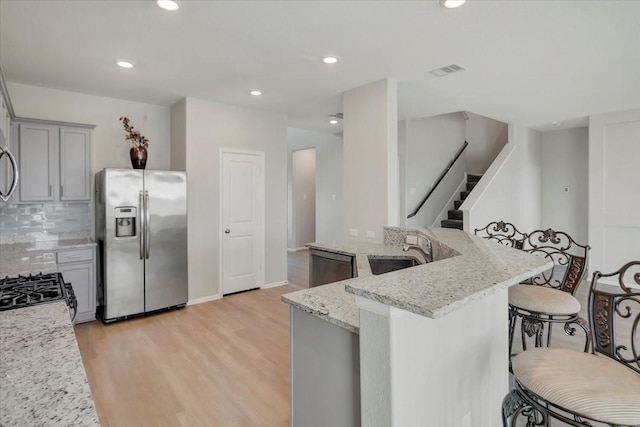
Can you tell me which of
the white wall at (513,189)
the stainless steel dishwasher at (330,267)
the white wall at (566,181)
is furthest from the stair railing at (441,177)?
the stainless steel dishwasher at (330,267)

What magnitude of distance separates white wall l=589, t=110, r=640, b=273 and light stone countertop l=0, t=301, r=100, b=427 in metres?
6.57

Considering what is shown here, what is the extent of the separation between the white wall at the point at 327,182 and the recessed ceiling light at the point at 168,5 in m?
5.22

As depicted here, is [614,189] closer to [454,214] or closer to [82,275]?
[454,214]

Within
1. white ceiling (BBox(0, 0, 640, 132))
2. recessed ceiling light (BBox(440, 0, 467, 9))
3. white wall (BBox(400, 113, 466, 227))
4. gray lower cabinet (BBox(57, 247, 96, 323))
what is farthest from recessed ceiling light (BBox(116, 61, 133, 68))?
white wall (BBox(400, 113, 466, 227))

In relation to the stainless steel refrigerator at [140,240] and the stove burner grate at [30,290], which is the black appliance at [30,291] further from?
the stainless steel refrigerator at [140,240]

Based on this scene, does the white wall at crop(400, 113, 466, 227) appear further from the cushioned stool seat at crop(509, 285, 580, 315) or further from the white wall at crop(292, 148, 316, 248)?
the cushioned stool seat at crop(509, 285, 580, 315)

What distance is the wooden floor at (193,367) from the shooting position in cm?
226

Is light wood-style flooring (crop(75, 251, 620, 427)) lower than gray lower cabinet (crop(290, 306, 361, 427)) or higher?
lower

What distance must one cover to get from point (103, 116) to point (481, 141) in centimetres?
718

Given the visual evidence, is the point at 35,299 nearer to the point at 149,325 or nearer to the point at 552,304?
the point at 149,325

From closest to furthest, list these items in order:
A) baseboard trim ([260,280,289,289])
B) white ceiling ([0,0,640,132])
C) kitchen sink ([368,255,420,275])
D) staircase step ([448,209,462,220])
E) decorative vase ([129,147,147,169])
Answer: white ceiling ([0,0,640,132]) < kitchen sink ([368,255,420,275]) < decorative vase ([129,147,147,169]) < baseboard trim ([260,280,289,289]) < staircase step ([448,209,462,220])

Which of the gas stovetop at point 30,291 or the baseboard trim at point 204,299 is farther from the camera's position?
the baseboard trim at point 204,299

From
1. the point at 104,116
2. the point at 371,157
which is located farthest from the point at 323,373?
the point at 104,116

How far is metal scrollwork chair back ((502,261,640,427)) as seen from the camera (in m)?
1.11
